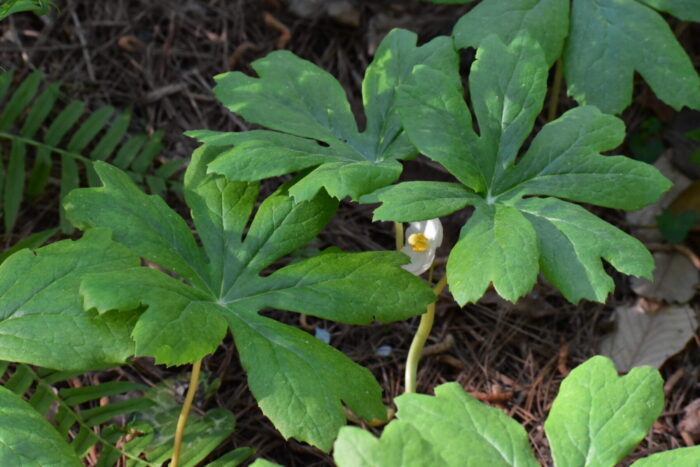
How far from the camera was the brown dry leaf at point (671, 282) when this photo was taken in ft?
8.79

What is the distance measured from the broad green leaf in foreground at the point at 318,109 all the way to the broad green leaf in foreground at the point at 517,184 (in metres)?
0.15

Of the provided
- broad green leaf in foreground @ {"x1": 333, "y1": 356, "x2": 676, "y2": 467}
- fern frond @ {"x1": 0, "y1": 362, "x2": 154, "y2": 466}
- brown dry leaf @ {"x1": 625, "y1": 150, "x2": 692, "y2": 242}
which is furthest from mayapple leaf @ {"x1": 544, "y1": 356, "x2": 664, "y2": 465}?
brown dry leaf @ {"x1": 625, "y1": 150, "x2": 692, "y2": 242}

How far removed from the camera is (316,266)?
186 cm

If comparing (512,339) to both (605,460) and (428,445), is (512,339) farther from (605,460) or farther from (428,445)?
(428,445)

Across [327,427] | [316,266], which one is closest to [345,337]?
[316,266]

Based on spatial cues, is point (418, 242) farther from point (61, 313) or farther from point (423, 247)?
point (61, 313)

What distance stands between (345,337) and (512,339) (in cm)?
57

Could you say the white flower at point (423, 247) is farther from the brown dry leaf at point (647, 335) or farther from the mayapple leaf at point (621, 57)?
the brown dry leaf at point (647, 335)

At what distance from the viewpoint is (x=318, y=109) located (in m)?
2.12

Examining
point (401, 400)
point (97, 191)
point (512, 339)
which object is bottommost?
point (512, 339)

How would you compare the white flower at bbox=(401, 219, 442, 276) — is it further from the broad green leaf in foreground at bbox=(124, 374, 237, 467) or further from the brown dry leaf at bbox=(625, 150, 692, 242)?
the brown dry leaf at bbox=(625, 150, 692, 242)

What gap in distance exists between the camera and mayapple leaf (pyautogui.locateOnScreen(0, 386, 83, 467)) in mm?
1483

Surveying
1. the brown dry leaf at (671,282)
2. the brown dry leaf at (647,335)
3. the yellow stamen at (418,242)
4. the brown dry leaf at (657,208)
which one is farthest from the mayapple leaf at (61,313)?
the brown dry leaf at (657,208)

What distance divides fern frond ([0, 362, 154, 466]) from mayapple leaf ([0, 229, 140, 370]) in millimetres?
401
